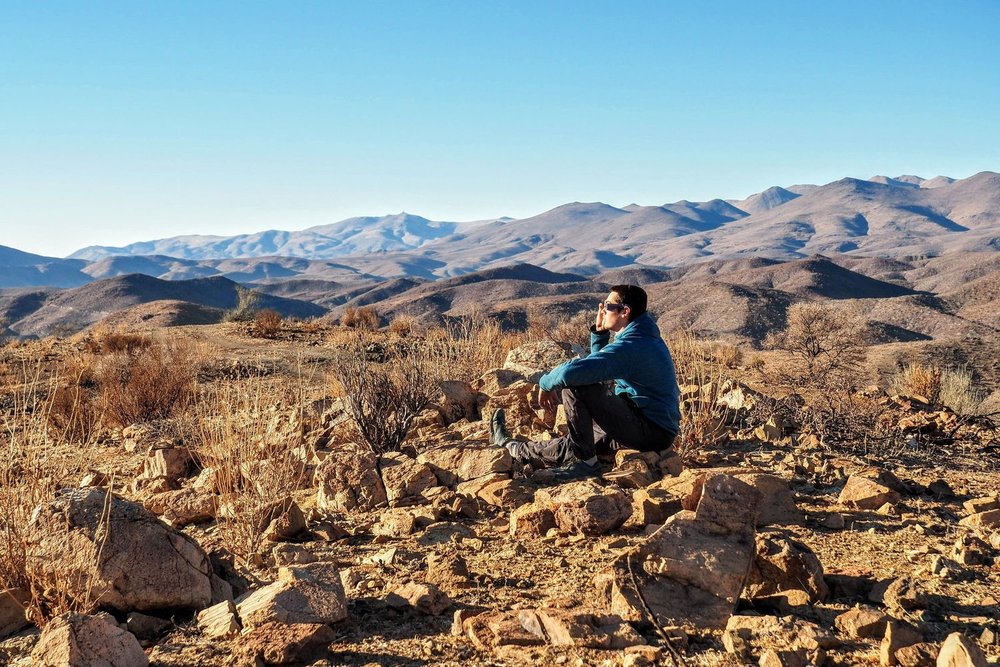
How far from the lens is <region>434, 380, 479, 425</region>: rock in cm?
705

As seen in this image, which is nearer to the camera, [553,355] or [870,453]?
[870,453]

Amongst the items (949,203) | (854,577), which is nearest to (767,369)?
(854,577)

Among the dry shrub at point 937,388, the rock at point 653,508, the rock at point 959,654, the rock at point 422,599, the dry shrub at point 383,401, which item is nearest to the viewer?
the rock at point 959,654

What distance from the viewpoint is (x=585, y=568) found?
11.6ft

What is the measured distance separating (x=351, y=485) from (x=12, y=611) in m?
2.02

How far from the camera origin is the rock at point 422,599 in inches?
123

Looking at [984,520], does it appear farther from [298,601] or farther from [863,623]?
[298,601]

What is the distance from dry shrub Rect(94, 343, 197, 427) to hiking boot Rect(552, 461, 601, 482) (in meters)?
4.99

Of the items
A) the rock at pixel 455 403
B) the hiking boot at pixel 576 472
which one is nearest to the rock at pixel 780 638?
the hiking boot at pixel 576 472

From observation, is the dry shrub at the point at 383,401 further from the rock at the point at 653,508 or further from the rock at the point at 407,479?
the rock at the point at 653,508

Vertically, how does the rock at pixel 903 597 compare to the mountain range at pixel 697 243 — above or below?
below

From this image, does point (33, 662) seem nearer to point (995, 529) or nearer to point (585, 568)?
point (585, 568)

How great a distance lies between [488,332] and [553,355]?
9.17ft

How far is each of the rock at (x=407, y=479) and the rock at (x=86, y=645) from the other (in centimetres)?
221
